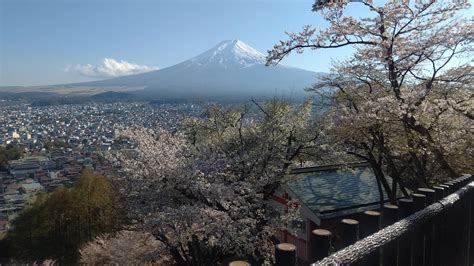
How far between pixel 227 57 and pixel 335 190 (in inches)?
4873

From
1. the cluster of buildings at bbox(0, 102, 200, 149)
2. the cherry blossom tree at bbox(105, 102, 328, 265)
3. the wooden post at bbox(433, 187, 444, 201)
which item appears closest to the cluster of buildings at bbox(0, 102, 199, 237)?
the cluster of buildings at bbox(0, 102, 200, 149)

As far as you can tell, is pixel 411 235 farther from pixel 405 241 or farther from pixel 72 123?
pixel 72 123

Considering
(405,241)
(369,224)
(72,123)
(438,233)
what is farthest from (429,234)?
(72,123)

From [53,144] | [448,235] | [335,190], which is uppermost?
[448,235]

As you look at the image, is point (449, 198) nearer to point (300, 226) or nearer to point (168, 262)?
point (300, 226)

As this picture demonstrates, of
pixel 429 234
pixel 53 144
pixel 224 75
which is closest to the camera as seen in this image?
pixel 429 234

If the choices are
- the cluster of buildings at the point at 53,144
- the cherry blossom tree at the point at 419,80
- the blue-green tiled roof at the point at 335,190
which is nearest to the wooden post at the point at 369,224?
the cherry blossom tree at the point at 419,80

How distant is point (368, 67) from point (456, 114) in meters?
2.06

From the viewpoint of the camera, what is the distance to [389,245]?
4.73ft

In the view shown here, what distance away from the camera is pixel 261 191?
10227 mm

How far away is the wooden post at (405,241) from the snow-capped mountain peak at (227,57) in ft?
382

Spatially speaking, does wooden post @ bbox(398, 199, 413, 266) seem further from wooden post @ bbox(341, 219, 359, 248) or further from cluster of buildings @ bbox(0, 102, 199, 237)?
cluster of buildings @ bbox(0, 102, 199, 237)

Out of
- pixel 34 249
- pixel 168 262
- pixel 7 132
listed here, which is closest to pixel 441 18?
pixel 168 262

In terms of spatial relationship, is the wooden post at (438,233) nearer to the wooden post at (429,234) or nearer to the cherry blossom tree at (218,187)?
the wooden post at (429,234)
